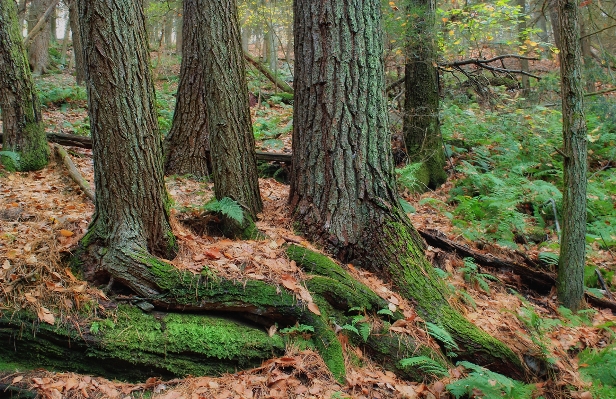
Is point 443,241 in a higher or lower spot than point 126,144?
lower

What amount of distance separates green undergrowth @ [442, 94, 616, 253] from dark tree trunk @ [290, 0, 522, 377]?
2608 millimetres

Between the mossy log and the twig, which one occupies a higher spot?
the mossy log

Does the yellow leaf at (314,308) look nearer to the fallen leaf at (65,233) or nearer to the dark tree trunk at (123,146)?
the dark tree trunk at (123,146)

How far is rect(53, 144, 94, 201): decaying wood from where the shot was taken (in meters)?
5.21

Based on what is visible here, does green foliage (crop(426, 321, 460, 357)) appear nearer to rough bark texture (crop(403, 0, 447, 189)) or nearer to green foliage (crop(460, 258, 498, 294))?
green foliage (crop(460, 258, 498, 294))

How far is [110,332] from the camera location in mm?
3350

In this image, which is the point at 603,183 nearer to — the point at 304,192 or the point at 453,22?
the point at 453,22

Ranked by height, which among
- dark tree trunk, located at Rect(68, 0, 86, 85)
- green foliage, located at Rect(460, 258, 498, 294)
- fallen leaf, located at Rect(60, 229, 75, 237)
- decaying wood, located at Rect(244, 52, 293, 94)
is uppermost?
dark tree trunk, located at Rect(68, 0, 86, 85)

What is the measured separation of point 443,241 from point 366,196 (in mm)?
2131

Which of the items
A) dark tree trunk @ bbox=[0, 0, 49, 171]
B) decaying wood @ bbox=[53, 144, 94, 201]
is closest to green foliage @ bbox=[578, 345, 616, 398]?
decaying wood @ bbox=[53, 144, 94, 201]

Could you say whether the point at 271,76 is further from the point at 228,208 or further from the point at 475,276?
the point at 228,208

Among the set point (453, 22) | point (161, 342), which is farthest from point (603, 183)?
point (161, 342)

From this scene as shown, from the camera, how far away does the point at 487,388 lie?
3348 mm

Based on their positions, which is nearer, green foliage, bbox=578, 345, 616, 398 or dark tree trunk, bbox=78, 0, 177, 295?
dark tree trunk, bbox=78, 0, 177, 295
